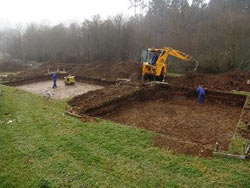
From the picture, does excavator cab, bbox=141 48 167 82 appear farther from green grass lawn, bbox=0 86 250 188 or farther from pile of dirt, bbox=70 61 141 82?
green grass lawn, bbox=0 86 250 188

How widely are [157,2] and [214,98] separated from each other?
29.8m

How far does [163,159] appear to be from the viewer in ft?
19.1

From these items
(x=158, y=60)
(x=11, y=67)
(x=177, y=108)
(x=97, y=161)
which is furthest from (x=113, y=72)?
(x=11, y=67)

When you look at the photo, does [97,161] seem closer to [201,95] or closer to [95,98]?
[95,98]

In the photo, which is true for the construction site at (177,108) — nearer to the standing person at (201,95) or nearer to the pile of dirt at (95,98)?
the pile of dirt at (95,98)

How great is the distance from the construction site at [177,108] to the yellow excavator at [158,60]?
1122mm

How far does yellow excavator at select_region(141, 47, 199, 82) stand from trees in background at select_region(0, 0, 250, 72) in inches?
222

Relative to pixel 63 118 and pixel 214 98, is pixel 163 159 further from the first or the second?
pixel 214 98

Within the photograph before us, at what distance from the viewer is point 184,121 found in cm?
935

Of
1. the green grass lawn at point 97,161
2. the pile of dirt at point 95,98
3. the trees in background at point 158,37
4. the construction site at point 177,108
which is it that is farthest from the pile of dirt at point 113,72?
the green grass lawn at point 97,161

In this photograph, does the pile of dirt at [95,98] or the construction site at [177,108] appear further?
the pile of dirt at [95,98]

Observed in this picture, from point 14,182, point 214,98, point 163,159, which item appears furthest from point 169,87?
point 14,182

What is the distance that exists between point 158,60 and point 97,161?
10.1 meters

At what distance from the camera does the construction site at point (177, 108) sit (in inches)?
287
